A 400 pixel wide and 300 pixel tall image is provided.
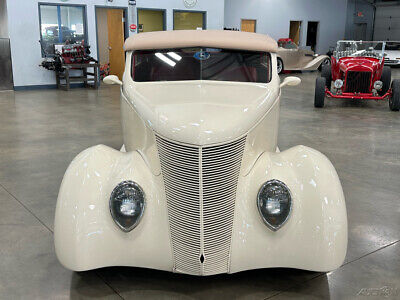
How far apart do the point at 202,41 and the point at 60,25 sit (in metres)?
11.5

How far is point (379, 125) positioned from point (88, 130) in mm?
5355

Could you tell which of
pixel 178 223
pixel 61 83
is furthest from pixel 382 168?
pixel 61 83

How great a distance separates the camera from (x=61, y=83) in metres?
13.7

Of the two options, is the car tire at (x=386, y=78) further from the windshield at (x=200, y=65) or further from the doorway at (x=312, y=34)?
the doorway at (x=312, y=34)

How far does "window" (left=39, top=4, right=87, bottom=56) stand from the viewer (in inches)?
512

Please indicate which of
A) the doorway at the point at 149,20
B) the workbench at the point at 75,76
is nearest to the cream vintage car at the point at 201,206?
the workbench at the point at 75,76

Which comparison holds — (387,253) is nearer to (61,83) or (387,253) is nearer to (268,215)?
(268,215)

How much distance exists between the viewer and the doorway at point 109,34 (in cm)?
1477

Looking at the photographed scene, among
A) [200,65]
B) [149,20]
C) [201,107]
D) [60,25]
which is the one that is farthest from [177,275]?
[149,20]

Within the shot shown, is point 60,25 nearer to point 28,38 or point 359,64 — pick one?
point 28,38

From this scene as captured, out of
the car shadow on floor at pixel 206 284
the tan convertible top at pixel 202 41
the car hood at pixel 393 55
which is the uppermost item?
the tan convertible top at pixel 202 41

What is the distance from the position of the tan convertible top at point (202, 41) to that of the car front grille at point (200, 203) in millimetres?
1086

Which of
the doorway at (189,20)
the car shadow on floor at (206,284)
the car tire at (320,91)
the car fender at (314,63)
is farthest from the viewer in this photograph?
the car fender at (314,63)

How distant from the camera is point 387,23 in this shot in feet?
95.4
